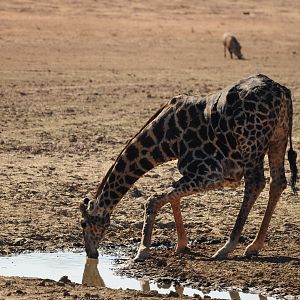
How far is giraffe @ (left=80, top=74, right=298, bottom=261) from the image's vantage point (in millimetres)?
11656

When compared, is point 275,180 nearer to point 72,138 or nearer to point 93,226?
point 93,226

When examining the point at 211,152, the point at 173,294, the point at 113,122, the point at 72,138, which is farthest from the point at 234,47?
the point at 173,294

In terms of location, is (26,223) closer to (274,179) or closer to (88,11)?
(274,179)

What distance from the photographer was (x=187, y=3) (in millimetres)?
56594

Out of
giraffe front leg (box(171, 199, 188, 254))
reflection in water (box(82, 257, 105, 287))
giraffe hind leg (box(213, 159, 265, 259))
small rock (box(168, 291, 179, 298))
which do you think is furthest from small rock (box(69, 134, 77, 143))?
small rock (box(168, 291, 179, 298))

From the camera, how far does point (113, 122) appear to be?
20906 mm

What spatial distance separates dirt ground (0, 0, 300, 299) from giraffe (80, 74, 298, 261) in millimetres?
489

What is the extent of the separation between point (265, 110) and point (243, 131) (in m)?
0.29

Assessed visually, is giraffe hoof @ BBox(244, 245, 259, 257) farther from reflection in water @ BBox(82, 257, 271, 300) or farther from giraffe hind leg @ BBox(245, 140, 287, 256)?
reflection in water @ BBox(82, 257, 271, 300)

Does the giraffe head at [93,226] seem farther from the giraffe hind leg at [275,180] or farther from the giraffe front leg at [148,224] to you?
the giraffe hind leg at [275,180]

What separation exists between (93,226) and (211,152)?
137cm

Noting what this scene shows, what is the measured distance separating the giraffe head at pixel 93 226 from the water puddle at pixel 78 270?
0.14 metres

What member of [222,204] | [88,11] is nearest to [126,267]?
[222,204]

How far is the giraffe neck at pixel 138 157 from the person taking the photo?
12000 millimetres
